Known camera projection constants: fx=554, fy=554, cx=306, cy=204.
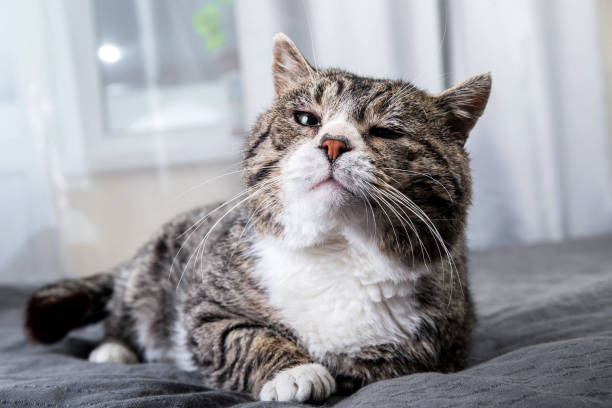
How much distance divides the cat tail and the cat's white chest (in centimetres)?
→ 69

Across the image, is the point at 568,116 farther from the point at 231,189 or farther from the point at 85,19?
the point at 85,19

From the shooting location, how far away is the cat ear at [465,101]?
1131 mm

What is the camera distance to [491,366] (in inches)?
37.2

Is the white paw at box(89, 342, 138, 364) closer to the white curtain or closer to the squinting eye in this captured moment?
the squinting eye

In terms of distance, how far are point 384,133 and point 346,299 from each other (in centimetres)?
32

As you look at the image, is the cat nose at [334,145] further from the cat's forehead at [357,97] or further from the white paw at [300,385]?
the white paw at [300,385]

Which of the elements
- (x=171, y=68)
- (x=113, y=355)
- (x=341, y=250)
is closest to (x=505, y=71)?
(x=171, y=68)

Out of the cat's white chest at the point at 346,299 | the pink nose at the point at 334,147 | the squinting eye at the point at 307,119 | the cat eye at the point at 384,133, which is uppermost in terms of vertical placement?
the squinting eye at the point at 307,119

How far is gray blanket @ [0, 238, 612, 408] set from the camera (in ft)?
2.57

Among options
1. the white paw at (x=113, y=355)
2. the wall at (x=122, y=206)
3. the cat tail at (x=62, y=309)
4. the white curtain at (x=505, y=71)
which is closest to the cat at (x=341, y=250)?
the white paw at (x=113, y=355)

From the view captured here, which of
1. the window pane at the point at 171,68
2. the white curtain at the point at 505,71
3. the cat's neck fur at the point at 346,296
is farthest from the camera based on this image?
the window pane at the point at 171,68

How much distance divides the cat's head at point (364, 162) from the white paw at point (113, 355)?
59 cm

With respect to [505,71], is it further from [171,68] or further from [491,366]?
[491,366]

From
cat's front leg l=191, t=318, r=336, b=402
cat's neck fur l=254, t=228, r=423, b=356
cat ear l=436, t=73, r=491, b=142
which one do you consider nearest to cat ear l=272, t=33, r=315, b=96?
cat ear l=436, t=73, r=491, b=142
